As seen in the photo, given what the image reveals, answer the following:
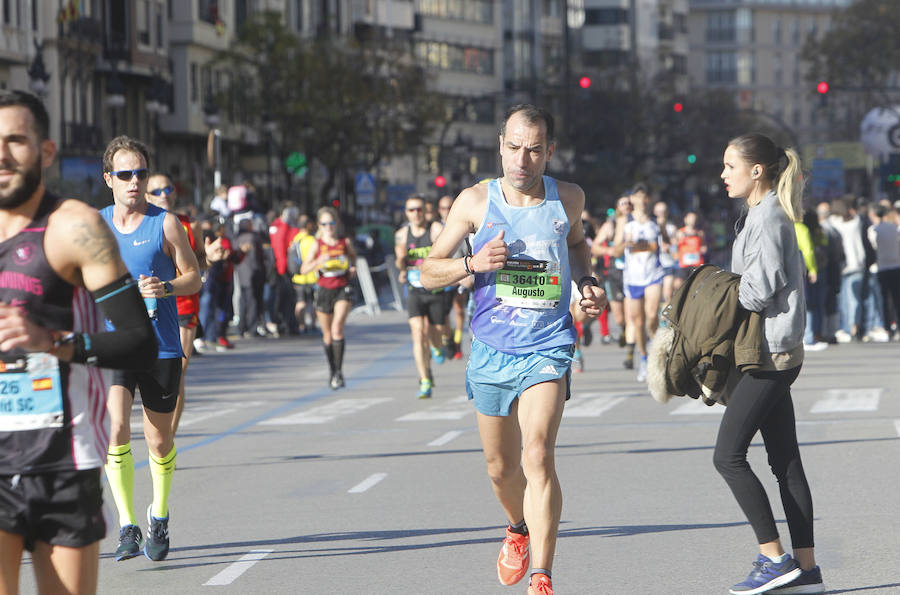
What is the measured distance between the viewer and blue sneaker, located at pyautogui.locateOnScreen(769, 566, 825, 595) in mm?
6984

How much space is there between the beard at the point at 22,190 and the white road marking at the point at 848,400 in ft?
37.5

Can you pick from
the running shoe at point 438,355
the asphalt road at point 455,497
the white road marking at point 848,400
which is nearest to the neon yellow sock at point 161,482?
the asphalt road at point 455,497

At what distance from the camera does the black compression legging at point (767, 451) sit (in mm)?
6922

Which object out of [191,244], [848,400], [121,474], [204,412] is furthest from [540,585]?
[204,412]

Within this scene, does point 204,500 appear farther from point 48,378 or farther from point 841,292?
point 841,292

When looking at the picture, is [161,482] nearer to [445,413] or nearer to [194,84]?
[445,413]

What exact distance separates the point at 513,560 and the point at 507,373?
815 millimetres

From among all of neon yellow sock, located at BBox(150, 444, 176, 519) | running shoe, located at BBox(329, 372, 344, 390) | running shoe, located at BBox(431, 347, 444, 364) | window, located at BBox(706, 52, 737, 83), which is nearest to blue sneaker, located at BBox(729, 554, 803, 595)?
neon yellow sock, located at BBox(150, 444, 176, 519)

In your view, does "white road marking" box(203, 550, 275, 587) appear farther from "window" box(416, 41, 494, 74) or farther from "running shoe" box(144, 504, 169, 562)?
"window" box(416, 41, 494, 74)

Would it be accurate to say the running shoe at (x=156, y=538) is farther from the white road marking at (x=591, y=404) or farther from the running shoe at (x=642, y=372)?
the running shoe at (x=642, y=372)

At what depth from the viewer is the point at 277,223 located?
26.5 m

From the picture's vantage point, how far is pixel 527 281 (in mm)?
6820

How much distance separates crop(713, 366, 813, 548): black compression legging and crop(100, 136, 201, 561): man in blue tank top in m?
2.65

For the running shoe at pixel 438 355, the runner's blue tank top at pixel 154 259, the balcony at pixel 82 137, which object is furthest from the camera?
the balcony at pixel 82 137
